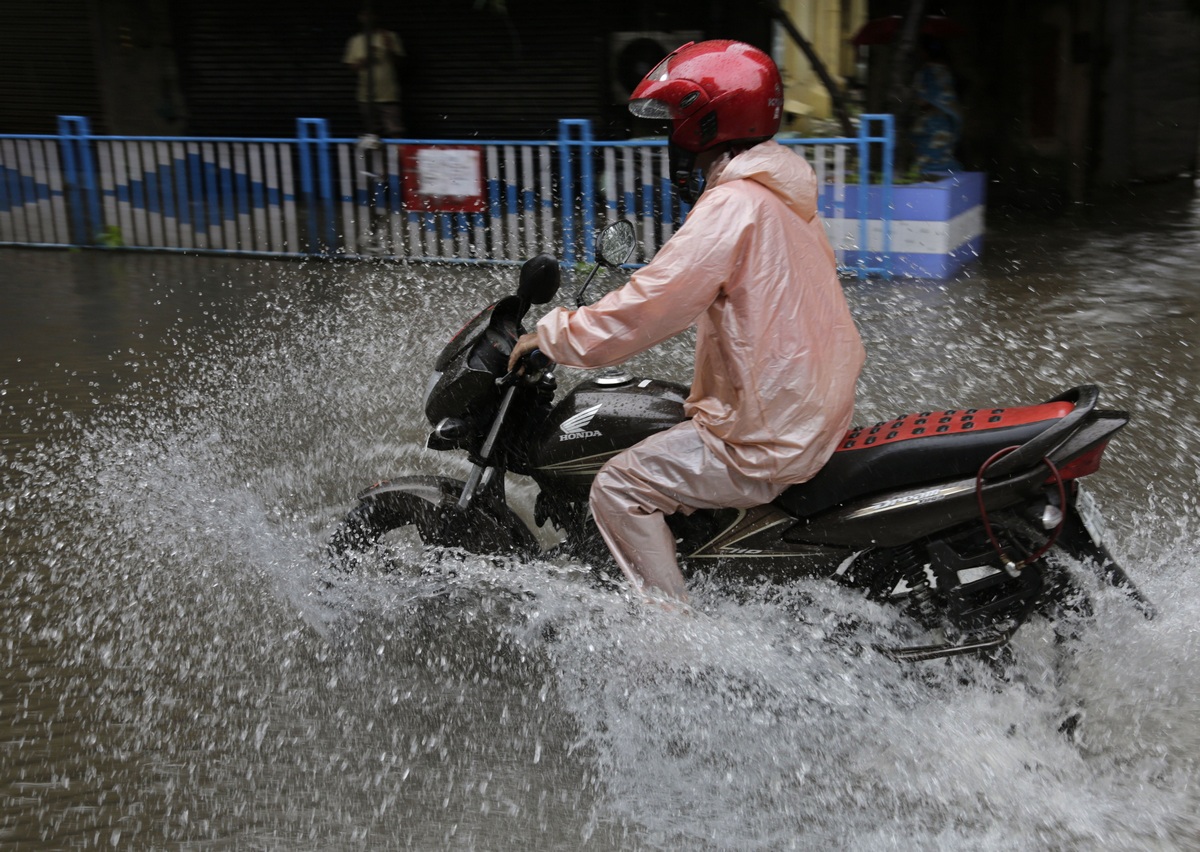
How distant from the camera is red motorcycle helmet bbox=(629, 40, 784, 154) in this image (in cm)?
305

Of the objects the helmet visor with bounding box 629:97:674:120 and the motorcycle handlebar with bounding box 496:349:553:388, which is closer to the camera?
the helmet visor with bounding box 629:97:674:120

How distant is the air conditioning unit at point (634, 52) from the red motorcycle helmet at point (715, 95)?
9.95 meters

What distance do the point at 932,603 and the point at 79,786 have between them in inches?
91.0

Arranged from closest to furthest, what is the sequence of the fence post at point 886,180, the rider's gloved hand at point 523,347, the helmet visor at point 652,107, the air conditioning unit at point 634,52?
the helmet visor at point 652,107 → the rider's gloved hand at point 523,347 → the fence post at point 886,180 → the air conditioning unit at point 634,52

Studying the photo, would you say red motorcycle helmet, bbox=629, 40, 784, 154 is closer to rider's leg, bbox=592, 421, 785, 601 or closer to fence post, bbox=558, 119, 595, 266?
rider's leg, bbox=592, 421, 785, 601

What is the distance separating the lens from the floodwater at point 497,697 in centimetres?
301

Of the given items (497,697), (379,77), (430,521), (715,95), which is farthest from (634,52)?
(497,697)

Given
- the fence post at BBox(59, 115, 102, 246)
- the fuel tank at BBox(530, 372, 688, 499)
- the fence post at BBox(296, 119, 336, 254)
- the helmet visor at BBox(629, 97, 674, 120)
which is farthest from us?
the fence post at BBox(59, 115, 102, 246)

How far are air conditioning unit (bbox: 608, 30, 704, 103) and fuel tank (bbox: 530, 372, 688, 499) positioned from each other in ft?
32.7

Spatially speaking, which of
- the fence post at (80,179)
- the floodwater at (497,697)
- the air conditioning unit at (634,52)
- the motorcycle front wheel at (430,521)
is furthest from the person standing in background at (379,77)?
the motorcycle front wheel at (430,521)

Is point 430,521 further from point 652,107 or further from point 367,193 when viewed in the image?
point 367,193

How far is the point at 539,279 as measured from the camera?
3.33 m

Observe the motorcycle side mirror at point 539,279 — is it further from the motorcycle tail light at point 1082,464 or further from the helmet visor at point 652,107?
the motorcycle tail light at point 1082,464

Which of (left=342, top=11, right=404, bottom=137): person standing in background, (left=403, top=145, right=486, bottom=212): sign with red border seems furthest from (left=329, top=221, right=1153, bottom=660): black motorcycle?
(left=342, top=11, right=404, bottom=137): person standing in background
